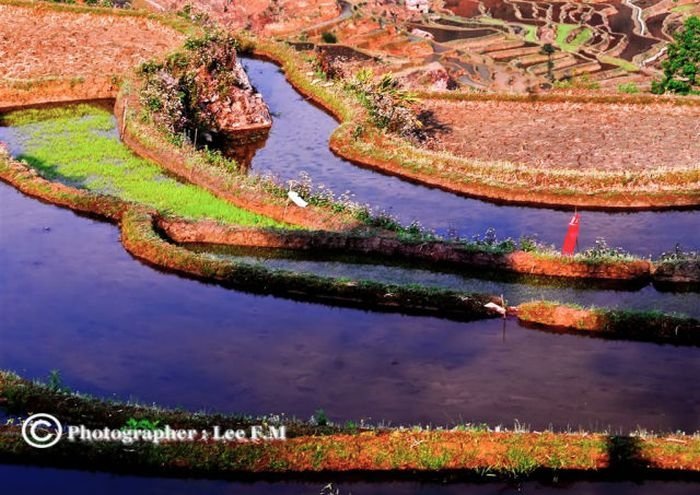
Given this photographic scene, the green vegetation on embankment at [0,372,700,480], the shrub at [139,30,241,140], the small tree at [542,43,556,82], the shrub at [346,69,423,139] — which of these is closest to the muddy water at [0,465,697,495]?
the green vegetation on embankment at [0,372,700,480]

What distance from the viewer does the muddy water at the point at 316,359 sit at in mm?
13500

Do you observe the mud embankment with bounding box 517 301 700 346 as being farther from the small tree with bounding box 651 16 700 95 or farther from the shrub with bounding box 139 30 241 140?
the small tree with bounding box 651 16 700 95

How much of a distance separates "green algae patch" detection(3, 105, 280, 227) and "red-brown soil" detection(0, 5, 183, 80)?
10.8ft

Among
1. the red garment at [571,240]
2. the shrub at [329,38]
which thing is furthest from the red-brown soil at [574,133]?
the shrub at [329,38]

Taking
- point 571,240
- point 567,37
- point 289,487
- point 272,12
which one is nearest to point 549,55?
point 567,37

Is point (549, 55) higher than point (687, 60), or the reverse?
point (687, 60)

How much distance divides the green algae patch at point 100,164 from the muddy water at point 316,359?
14.0 ft

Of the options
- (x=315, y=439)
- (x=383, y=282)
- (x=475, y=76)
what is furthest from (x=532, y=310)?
(x=475, y=76)

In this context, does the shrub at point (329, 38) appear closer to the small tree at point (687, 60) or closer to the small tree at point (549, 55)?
the small tree at point (549, 55)

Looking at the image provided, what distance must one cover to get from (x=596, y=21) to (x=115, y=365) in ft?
364

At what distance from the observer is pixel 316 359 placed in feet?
49.3

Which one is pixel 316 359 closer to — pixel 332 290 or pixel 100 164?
pixel 332 290

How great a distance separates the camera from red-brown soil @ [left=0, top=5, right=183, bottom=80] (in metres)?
34.2

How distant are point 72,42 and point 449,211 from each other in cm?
1992
